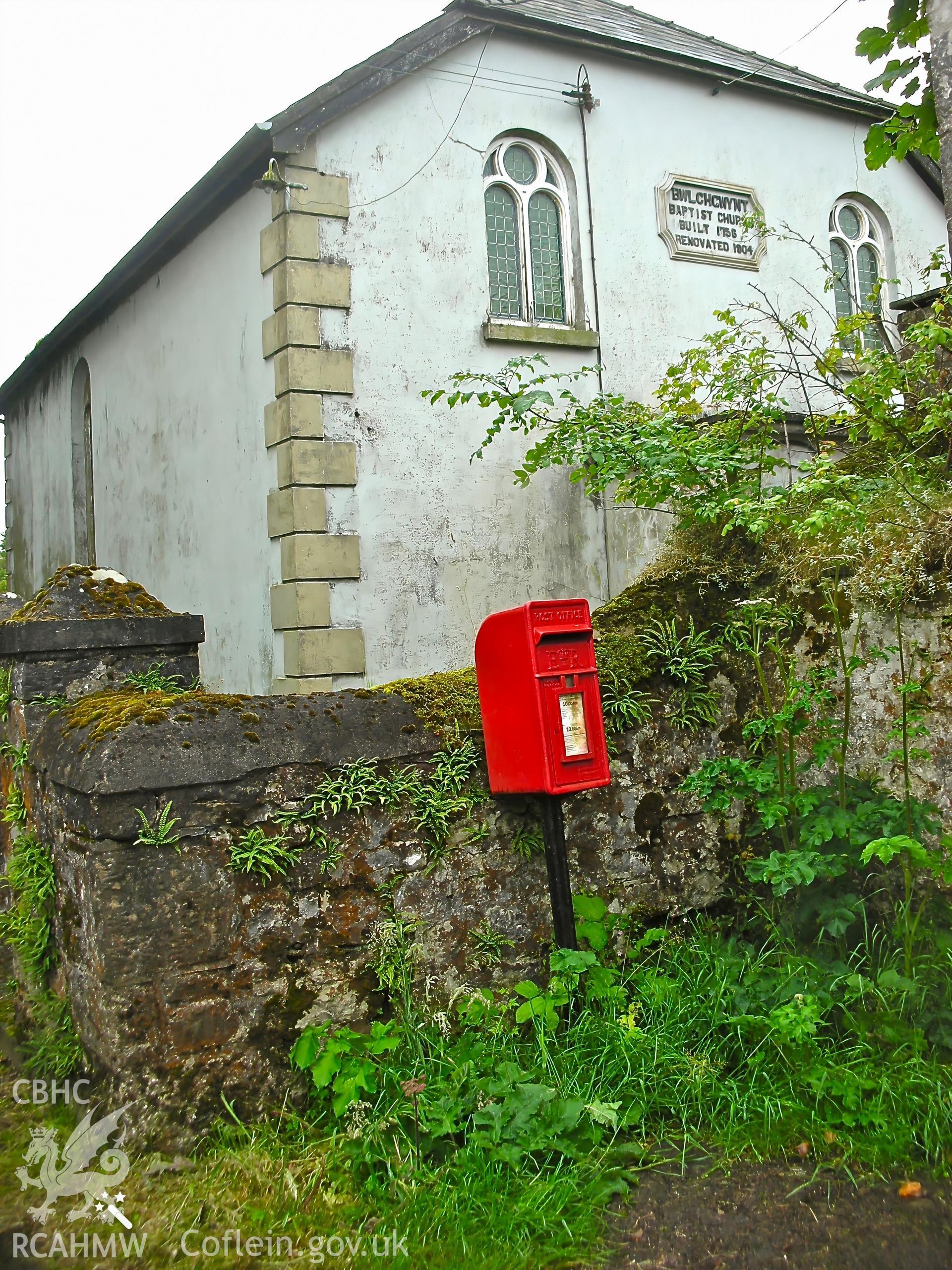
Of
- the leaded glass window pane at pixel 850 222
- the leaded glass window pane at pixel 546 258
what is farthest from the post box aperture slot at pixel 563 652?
the leaded glass window pane at pixel 850 222

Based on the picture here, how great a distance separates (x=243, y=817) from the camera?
3418mm

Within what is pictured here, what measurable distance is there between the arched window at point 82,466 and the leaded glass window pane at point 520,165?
6.91m

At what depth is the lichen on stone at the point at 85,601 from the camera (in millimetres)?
4328

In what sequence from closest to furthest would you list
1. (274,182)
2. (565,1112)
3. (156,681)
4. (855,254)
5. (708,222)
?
1. (565,1112)
2. (156,681)
3. (274,182)
4. (708,222)
5. (855,254)

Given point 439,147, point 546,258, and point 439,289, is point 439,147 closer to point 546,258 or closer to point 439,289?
point 439,289

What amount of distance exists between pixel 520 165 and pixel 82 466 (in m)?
7.63

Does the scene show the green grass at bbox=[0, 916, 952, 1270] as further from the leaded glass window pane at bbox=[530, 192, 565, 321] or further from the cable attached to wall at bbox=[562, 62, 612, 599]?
the leaded glass window pane at bbox=[530, 192, 565, 321]

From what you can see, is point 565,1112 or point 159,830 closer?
point 565,1112

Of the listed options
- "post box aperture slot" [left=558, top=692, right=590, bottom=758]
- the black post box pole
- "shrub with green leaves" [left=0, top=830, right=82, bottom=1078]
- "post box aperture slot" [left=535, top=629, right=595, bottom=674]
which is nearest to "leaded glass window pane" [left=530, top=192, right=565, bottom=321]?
"post box aperture slot" [left=535, top=629, right=595, bottom=674]

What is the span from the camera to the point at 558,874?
3.69m

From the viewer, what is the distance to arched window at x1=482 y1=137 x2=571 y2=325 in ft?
29.5

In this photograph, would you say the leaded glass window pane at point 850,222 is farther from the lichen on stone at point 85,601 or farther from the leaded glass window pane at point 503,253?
the lichen on stone at point 85,601

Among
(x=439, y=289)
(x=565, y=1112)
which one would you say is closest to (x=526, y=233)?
(x=439, y=289)

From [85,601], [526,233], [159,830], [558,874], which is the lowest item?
[558,874]
